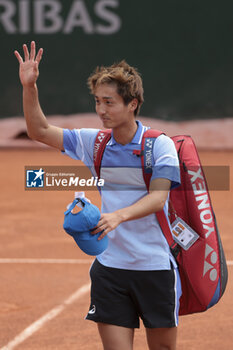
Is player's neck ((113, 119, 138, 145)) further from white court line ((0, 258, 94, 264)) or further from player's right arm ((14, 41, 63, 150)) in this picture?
white court line ((0, 258, 94, 264))

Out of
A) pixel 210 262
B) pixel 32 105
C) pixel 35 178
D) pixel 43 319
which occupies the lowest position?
pixel 43 319

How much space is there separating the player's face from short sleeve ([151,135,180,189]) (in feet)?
0.82

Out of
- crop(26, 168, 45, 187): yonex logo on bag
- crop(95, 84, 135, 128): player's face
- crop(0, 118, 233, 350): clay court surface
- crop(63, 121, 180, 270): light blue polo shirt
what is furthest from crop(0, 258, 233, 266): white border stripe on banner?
crop(95, 84, 135, 128): player's face

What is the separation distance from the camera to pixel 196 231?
12.0 ft

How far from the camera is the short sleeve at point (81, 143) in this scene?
3.61 meters

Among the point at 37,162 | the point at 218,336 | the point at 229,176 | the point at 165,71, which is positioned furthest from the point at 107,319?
the point at 165,71

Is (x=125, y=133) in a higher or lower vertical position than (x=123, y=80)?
lower

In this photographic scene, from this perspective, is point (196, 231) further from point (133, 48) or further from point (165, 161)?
point (133, 48)

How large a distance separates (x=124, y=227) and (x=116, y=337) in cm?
60

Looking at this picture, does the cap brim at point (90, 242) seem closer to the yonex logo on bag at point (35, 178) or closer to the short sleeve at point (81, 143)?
the short sleeve at point (81, 143)

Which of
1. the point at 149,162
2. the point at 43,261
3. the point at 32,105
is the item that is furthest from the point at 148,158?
the point at 43,261

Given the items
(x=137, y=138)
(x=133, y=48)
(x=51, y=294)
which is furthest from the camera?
(x=133, y=48)

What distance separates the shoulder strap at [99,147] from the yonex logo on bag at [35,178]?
0.77 metres

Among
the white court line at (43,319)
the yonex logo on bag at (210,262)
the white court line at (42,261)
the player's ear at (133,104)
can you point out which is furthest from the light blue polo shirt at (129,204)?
the white court line at (42,261)
